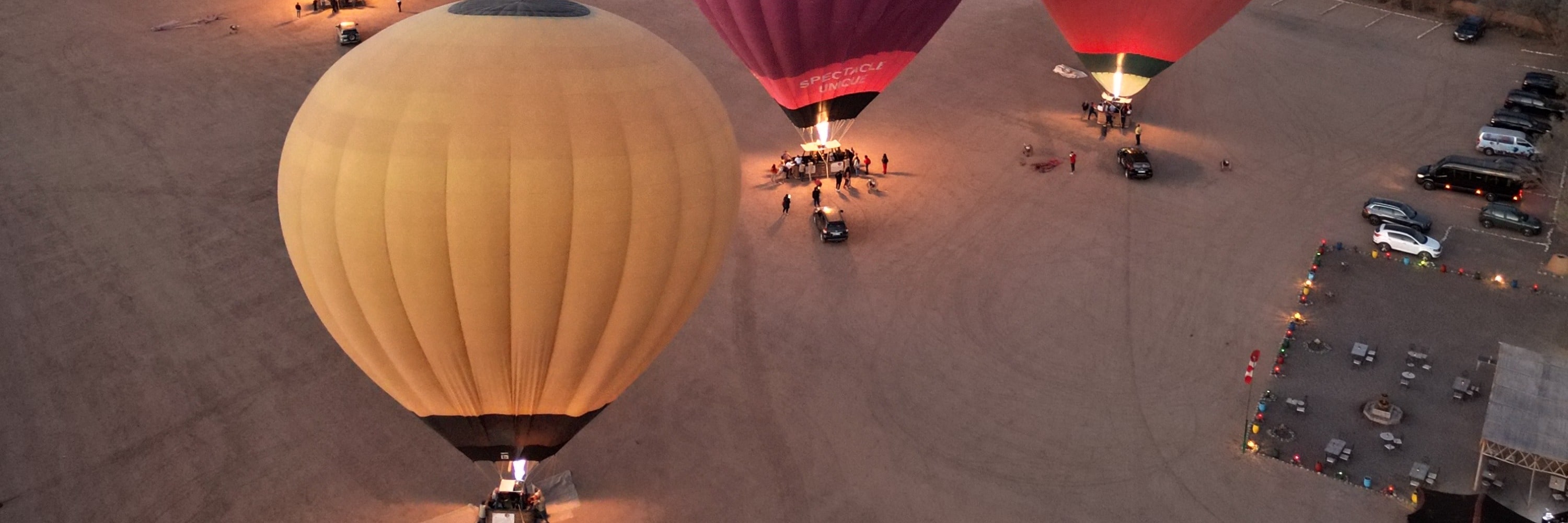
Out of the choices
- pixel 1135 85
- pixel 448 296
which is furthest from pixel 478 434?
pixel 1135 85

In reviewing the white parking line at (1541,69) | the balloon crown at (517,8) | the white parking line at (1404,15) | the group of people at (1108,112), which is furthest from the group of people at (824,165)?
the white parking line at (1404,15)

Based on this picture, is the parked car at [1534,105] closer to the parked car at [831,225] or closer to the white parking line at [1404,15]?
the white parking line at [1404,15]

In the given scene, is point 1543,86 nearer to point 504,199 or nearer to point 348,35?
point 504,199

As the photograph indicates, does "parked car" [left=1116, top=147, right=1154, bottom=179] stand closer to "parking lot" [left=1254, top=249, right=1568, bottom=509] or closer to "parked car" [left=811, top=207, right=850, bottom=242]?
"parking lot" [left=1254, top=249, right=1568, bottom=509]

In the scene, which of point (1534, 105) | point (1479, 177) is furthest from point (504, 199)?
point (1534, 105)

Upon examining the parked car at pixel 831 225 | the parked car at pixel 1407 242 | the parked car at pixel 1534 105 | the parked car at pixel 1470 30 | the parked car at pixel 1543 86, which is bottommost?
the parked car at pixel 831 225

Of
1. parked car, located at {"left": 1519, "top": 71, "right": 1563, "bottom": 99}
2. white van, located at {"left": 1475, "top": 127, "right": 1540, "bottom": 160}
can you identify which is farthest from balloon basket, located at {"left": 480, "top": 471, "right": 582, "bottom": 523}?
parked car, located at {"left": 1519, "top": 71, "right": 1563, "bottom": 99}

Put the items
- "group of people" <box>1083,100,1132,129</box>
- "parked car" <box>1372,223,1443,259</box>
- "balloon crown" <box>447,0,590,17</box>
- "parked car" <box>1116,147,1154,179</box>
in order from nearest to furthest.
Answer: "balloon crown" <box>447,0,590,17</box> < "parked car" <box>1372,223,1443,259</box> < "parked car" <box>1116,147,1154,179</box> < "group of people" <box>1083,100,1132,129</box>

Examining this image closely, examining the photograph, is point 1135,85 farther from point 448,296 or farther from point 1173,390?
point 448,296
